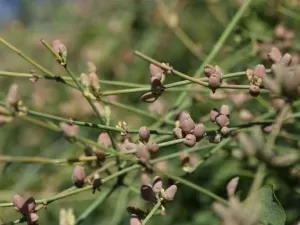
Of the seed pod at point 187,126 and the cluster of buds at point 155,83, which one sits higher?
the cluster of buds at point 155,83

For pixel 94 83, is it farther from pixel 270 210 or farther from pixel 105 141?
pixel 270 210

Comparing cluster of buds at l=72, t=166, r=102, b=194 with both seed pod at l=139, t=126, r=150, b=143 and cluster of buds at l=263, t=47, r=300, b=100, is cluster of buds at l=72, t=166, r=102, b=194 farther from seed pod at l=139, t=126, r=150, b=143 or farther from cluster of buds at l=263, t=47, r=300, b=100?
cluster of buds at l=263, t=47, r=300, b=100

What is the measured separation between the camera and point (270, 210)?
2.50 feet

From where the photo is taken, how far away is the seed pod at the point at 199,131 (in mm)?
778

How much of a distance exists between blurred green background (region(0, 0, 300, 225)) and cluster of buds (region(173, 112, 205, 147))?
0.29m

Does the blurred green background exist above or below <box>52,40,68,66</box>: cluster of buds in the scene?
above

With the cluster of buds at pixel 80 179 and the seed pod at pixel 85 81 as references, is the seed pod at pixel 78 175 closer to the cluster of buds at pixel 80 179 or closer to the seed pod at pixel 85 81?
the cluster of buds at pixel 80 179

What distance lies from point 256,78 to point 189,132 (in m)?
0.09

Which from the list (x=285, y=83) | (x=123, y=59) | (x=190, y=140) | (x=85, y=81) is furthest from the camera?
(x=123, y=59)

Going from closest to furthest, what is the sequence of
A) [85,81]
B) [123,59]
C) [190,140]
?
[190,140], [85,81], [123,59]

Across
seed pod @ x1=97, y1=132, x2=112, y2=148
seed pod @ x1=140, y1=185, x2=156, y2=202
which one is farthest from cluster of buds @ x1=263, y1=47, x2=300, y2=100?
seed pod @ x1=97, y1=132, x2=112, y2=148

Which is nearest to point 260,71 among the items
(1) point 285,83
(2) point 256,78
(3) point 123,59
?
(2) point 256,78

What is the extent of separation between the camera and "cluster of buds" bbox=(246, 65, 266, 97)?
31.0 inches

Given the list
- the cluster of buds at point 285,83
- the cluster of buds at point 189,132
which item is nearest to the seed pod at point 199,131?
the cluster of buds at point 189,132
